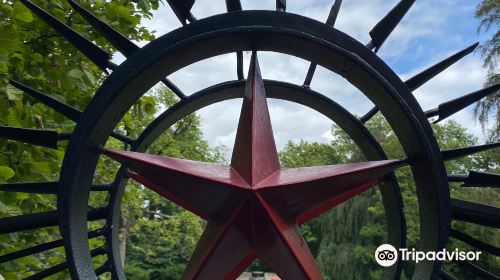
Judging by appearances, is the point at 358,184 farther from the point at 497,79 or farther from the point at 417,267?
the point at 497,79

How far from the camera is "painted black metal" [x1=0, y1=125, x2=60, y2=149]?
12.4 feet

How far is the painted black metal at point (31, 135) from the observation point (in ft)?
12.4

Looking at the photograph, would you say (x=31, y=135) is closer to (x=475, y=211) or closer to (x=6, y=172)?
(x=6, y=172)

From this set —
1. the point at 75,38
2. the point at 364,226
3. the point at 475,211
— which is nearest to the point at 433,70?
the point at 475,211

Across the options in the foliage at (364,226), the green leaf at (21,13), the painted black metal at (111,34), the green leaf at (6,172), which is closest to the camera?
the painted black metal at (111,34)

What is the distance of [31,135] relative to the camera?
3.85 metres

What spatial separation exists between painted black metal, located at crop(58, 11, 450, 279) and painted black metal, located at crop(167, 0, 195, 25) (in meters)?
0.26

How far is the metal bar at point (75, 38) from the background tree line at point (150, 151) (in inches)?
21.9

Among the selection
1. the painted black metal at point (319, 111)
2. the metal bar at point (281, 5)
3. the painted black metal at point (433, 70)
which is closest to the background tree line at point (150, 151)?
the painted black metal at point (319, 111)

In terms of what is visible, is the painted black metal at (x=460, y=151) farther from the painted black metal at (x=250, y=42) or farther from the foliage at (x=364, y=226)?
the foliage at (x=364, y=226)

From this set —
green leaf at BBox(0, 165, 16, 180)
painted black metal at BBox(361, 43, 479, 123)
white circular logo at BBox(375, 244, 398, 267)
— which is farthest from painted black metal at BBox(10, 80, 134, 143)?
white circular logo at BBox(375, 244, 398, 267)

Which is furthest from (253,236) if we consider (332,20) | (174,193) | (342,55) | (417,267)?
(332,20)

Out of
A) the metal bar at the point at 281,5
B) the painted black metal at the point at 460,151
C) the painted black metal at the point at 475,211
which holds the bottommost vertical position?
the painted black metal at the point at 475,211

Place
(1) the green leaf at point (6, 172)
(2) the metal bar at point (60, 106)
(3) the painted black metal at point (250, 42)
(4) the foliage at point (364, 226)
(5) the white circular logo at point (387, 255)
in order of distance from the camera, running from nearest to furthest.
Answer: (3) the painted black metal at point (250, 42) < (2) the metal bar at point (60, 106) < (1) the green leaf at point (6, 172) < (5) the white circular logo at point (387, 255) < (4) the foliage at point (364, 226)
